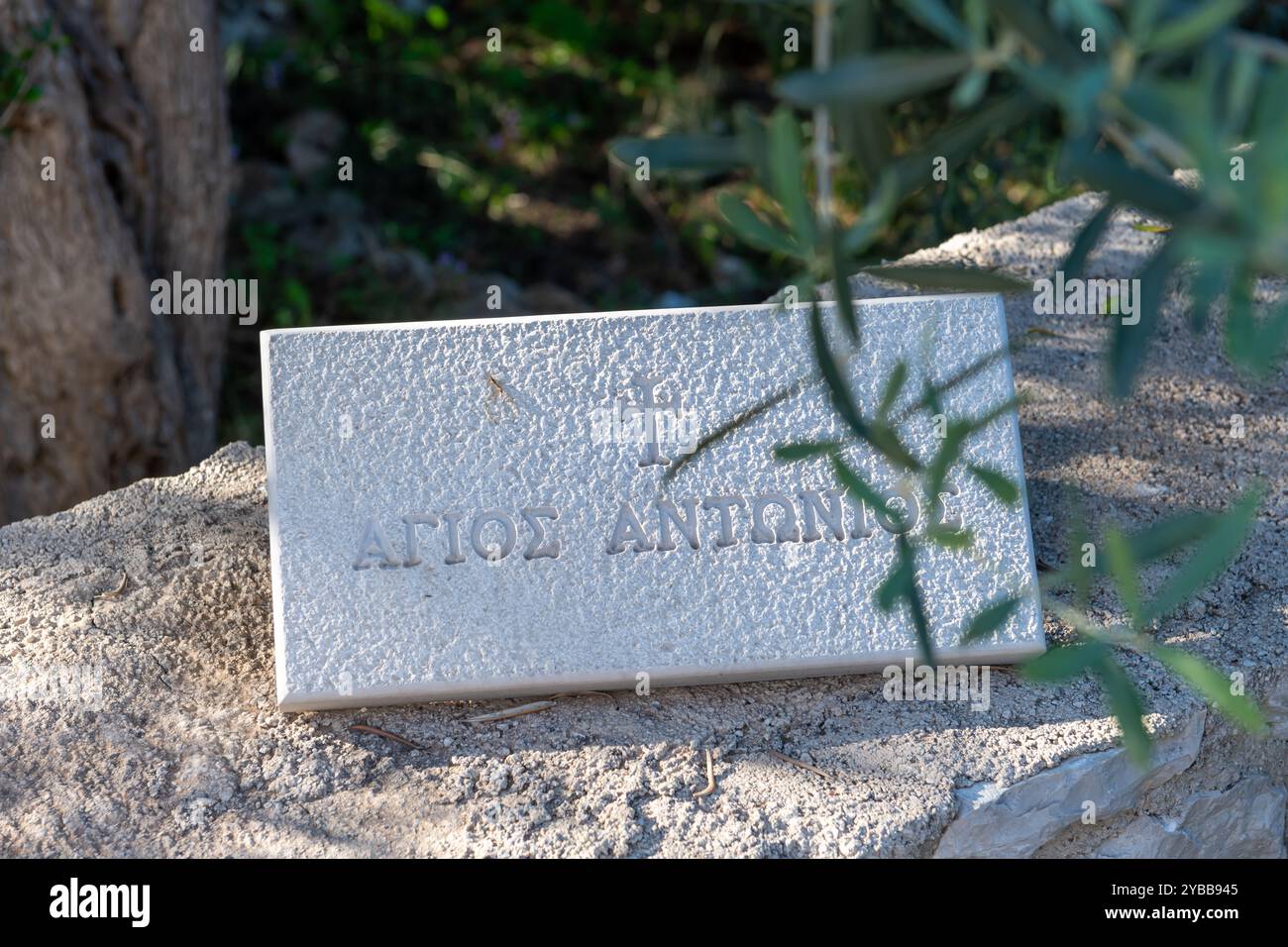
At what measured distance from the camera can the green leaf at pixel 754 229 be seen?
118 centimetres

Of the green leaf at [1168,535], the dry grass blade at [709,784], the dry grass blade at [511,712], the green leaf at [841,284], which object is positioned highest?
the green leaf at [841,284]

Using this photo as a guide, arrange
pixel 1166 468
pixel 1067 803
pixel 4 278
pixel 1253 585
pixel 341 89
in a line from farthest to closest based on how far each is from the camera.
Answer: pixel 341 89, pixel 4 278, pixel 1166 468, pixel 1253 585, pixel 1067 803

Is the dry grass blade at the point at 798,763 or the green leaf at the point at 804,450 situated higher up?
the green leaf at the point at 804,450

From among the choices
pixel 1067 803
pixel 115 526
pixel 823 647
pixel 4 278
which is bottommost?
pixel 1067 803

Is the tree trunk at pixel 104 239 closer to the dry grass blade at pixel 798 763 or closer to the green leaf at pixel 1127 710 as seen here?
the dry grass blade at pixel 798 763

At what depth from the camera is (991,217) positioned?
435 centimetres

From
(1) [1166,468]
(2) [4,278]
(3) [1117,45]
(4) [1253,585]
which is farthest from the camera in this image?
(2) [4,278]

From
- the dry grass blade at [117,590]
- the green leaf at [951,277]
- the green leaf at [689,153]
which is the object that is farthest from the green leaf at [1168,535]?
the dry grass blade at [117,590]

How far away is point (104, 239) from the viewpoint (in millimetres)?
3189

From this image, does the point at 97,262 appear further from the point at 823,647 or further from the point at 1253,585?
the point at 1253,585

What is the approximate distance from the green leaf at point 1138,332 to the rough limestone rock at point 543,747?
121 centimetres

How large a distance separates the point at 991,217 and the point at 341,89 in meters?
2.69

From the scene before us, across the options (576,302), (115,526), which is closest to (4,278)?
(115,526)

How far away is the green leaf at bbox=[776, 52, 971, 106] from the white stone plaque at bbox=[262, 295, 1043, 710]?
117cm
